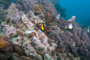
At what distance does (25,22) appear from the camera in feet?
13.7

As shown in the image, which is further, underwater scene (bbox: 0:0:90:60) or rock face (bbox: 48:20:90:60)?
rock face (bbox: 48:20:90:60)

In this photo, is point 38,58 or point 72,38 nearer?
point 38,58

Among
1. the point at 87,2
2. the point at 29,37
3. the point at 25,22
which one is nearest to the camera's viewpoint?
the point at 29,37

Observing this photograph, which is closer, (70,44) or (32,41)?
(32,41)

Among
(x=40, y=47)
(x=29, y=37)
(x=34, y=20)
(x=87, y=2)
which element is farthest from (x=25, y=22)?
(x=87, y=2)

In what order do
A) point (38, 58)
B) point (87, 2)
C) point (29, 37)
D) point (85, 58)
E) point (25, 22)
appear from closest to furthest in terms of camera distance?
point (38, 58), point (29, 37), point (25, 22), point (85, 58), point (87, 2)

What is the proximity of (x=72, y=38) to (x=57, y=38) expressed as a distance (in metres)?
1.69

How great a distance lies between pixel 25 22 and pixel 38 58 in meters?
2.00

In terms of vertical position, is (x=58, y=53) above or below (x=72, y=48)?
below

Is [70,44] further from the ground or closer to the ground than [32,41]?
further from the ground

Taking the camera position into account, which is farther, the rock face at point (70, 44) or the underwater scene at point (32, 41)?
the rock face at point (70, 44)

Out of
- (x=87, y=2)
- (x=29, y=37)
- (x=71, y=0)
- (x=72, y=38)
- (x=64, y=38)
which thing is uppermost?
(x=71, y=0)

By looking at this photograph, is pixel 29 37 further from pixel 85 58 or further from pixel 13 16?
pixel 85 58

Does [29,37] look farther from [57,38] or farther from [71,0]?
[71,0]
